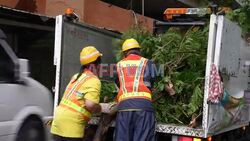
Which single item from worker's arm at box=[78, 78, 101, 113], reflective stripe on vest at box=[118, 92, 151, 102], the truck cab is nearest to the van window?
the truck cab

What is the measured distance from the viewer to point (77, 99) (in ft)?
18.3

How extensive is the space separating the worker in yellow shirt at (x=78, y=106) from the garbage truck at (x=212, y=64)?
3.06ft

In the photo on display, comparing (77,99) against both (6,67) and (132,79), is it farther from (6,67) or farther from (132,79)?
(6,67)

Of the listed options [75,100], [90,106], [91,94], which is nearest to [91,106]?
[90,106]

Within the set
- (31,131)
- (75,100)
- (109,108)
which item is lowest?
(31,131)

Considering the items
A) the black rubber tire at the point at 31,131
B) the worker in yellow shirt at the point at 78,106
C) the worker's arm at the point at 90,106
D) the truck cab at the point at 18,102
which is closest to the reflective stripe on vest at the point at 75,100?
the worker in yellow shirt at the point at 78,106

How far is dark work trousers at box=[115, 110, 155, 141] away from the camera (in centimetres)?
582

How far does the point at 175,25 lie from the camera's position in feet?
27.7

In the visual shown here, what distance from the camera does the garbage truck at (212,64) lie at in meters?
5.94

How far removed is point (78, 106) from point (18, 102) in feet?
2.68

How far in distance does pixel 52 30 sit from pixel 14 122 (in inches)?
295

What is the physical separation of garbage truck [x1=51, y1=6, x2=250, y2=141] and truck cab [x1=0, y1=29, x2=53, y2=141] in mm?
366

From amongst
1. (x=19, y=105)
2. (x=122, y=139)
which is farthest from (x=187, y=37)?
(x=19, y=105)

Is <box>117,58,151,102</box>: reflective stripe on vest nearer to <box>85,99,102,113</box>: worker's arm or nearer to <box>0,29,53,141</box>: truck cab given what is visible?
<box>85,99,102,113</box>: worker's arm
